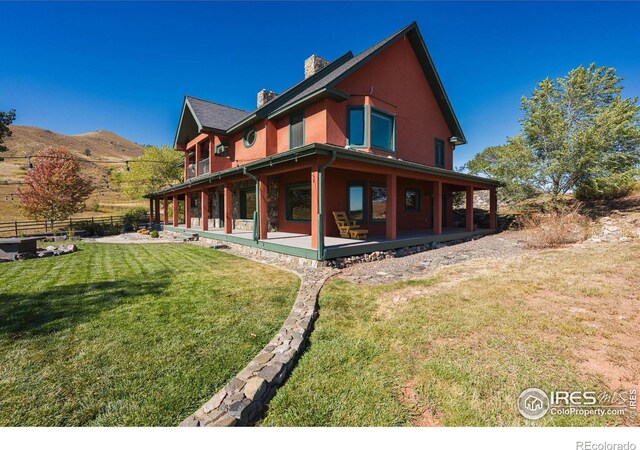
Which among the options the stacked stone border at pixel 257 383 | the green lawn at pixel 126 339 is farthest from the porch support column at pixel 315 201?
the stacked stone border at pixel 257 383

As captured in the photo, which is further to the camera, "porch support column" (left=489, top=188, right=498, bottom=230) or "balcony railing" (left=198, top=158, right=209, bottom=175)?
"balcony railing" (left=198, top=158, right=209, bottom=175)

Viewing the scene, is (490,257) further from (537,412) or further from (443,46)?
(443,46)

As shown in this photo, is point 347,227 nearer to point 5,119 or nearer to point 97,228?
point 5,119

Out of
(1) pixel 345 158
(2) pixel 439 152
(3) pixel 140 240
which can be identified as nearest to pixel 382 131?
(1) pixel 345 158

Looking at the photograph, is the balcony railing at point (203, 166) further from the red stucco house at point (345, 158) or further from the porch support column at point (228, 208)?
the porch support column at point (228, 208)

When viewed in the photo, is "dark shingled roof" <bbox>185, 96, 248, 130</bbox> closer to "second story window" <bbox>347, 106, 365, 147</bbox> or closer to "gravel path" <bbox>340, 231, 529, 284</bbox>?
"second story window" <bbox>347, 106, 365, 147</bbox>

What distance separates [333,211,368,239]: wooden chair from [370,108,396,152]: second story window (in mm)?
3307

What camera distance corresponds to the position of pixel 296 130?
11.4 m

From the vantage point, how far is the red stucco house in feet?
28.7

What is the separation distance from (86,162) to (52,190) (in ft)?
203

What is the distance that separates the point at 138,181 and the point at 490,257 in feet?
97.6

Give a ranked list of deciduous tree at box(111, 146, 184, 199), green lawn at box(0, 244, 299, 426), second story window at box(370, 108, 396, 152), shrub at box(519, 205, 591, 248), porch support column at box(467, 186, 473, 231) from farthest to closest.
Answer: deciduous tree at box(111, 146, 184, 199) < porch support column at box(467, 186, 473, 231) < second story window at box(370, 108, 396, 152) < shrub at box(519, 205, 591, 248) < green lawn at box(0, 244, 299, 426)

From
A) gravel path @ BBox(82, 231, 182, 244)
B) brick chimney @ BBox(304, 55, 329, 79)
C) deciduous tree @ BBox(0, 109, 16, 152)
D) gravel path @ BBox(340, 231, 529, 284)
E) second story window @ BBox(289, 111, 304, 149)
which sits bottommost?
gravel path @ BBox(340, 231, 529, 284)

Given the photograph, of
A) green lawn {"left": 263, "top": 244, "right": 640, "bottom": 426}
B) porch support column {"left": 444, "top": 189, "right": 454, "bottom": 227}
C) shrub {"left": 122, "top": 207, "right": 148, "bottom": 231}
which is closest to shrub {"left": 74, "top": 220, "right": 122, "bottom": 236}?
shrub {"left": 122, "top": 207, "right": 148, "bottom": 231}
